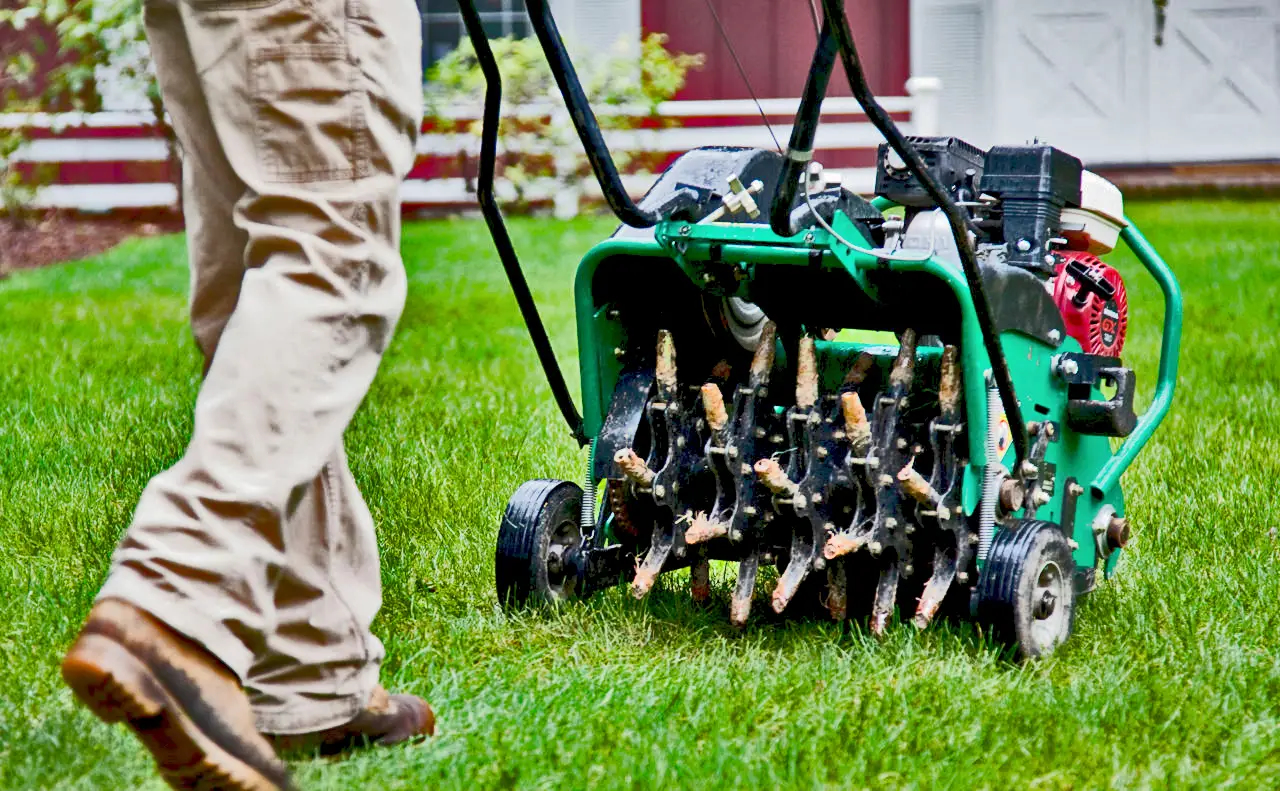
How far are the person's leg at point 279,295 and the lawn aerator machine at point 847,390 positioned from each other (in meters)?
0.70

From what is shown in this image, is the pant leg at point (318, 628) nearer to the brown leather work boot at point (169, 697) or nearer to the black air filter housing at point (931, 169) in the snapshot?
the brown leather work boot at point (169, 697)

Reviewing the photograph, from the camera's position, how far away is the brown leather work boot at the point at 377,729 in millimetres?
2477

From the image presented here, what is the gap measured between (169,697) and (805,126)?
52.1 inches

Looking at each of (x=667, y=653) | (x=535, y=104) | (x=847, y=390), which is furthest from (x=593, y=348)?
(x=535, y=104)

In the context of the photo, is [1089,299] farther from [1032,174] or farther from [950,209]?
[950,209]

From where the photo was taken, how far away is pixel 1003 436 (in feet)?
10.6

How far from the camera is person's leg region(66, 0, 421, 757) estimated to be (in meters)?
2.16

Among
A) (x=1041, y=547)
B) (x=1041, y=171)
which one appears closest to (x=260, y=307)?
(x=1041, y=547)

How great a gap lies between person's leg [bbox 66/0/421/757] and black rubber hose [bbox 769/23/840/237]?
668mm

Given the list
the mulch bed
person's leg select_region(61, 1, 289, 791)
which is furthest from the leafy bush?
person's leg select_region(61, 1, 289, 791)

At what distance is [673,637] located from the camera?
335 centimetres

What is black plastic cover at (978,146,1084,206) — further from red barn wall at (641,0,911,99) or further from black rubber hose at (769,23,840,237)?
red barn wall at (641,0,911,99)

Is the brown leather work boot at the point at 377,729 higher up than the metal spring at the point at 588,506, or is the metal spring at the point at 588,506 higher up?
the metal spring at the point at 588,506

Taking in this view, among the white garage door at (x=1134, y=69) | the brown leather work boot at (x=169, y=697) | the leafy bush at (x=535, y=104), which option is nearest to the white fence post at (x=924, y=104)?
the white garage door at (x=1134, y=69)
